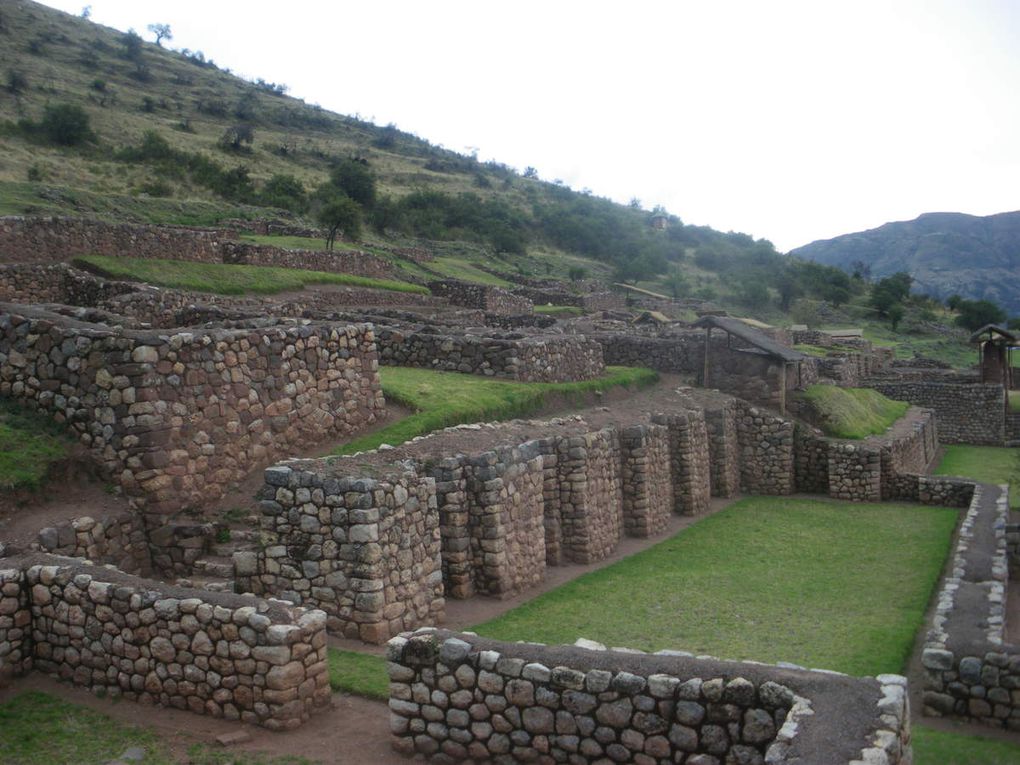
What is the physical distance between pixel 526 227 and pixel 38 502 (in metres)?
80.6

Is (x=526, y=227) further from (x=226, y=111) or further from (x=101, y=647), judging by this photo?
(x=101, y=647)

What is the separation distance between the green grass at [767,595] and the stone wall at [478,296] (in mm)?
15649

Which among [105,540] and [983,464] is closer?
[105,540]

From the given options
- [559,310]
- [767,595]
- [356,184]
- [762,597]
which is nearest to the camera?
[762,597]

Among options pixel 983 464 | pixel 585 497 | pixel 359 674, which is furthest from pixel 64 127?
pixel 359 674

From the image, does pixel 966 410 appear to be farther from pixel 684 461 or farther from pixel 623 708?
pixel 623 708

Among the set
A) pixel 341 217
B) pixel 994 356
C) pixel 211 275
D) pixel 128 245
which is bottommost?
pixel 994 356

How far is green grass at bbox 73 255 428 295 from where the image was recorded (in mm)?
23266

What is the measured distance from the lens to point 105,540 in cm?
1112

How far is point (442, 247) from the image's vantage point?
61.1 m

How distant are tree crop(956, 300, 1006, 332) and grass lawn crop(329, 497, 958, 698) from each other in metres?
68.5

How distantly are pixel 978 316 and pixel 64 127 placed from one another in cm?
7412

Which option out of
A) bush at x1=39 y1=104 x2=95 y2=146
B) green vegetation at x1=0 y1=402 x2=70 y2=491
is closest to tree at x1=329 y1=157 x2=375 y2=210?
bush at x1=39 y1=104 x2=95 y2=146

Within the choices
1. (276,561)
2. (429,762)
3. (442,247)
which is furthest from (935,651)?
(442,247)
